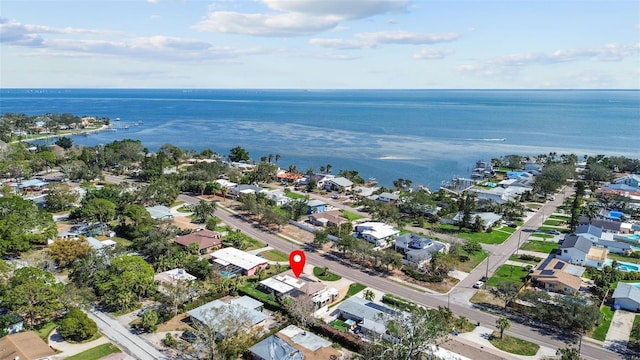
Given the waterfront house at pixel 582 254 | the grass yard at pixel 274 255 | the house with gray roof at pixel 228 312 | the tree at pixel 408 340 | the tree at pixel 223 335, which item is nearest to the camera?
the tree at pixel 408 340

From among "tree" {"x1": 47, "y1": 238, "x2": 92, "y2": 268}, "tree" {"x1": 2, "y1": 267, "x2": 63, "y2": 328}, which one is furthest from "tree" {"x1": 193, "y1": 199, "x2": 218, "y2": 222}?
"tree" {"x1": 2, "y1": 267, "x2": 63, "y2": 328}

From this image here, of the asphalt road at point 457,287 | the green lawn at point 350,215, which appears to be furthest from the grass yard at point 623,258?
the green lawn at point 350,215

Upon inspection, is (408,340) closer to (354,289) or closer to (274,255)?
(354,289)

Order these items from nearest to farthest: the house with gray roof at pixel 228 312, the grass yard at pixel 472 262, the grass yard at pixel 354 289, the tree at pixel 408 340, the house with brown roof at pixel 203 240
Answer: the tree at pixel 408 340 → the house with gray roof at pixel 228 312 → the grass yard at pixel 354 289 → the grass yard at pixel 472 262 → the house with brown roof at pixel 203 240

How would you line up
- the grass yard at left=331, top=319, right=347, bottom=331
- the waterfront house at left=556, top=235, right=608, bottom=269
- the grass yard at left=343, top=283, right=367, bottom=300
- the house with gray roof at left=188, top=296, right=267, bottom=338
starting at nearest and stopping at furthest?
the house with gray roof at left=188, top=296, right=267, bottom=338, the grass yard at left=331, top=319, right=347, bottom=331, the grass yard at left=343, top=283, right=367, bottom=300, the waterfront house at left=556, top=235, right=608, bottom=269

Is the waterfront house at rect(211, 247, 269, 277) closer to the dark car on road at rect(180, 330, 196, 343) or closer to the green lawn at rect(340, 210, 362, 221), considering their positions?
the dark car on road at rect(180, 330, 196, 343)

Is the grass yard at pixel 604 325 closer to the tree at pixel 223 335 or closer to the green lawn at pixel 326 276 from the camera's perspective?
the green lawn at pixel 326 276

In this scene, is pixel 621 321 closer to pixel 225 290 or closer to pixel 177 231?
pixel 225 290
